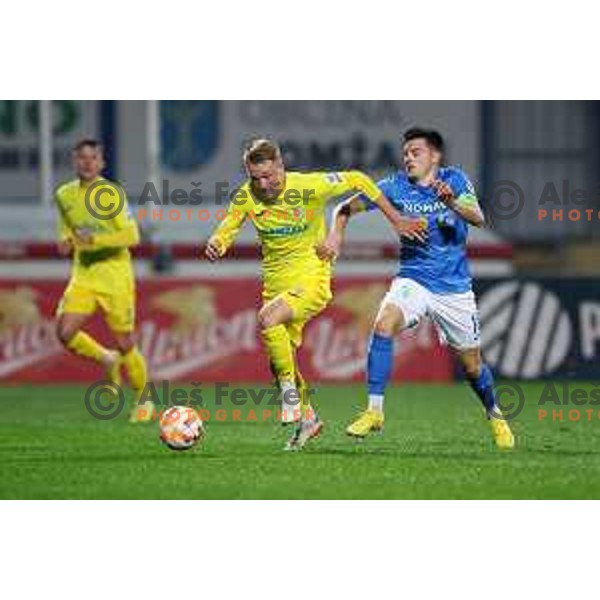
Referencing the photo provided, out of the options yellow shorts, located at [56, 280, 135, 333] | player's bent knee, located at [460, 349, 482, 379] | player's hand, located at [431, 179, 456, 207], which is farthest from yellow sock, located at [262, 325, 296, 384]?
yellow shorts, located at [56, 280, 135, 333]

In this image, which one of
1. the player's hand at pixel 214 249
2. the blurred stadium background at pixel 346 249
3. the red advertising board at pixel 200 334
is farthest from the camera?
the red advertising board at pixel 200 334

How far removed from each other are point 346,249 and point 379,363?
12.8 metres

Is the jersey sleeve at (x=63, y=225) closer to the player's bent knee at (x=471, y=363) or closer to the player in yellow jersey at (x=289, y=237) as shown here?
the player in yellow jersey at (x=289, y=237)

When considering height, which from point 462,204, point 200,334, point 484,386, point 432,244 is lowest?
point 200,334

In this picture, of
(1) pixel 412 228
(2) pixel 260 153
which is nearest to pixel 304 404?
(1) pixel 412 228

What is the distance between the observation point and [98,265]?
17.3 metres

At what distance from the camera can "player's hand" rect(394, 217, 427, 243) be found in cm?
1394

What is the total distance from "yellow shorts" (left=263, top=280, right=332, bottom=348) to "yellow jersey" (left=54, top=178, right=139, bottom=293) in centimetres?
301

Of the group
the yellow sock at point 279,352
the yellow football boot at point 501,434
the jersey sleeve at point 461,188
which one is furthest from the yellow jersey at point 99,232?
the yellow football boot at point 501,434

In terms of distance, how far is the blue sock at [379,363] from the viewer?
13823mm

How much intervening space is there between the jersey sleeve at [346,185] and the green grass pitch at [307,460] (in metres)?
1.75

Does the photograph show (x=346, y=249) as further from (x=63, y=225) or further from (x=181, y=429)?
(x=181, y=429)

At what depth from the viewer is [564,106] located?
31359 millimetres

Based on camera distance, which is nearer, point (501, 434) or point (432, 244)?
point (432, 244)
